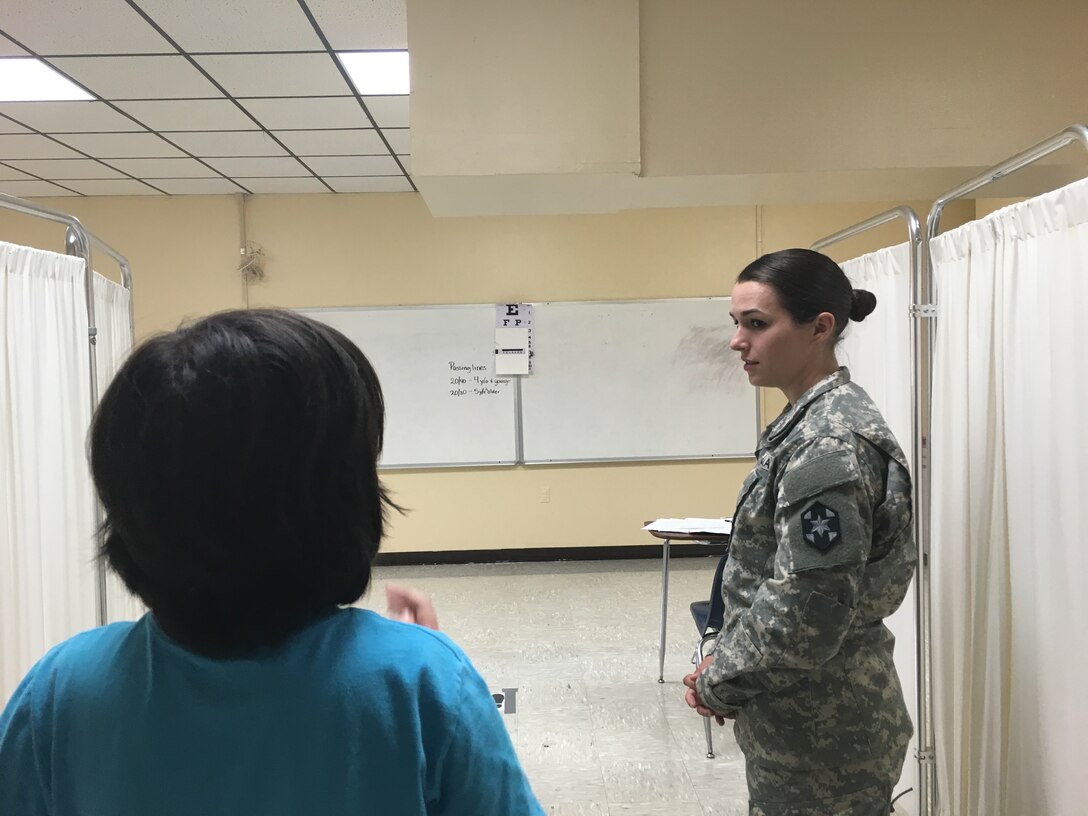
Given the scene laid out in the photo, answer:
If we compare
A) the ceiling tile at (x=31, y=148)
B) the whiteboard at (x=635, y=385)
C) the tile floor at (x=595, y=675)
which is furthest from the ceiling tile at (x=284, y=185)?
the tile floor at (x=595, y=675)

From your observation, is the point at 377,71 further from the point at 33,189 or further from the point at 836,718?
the point at 33,189

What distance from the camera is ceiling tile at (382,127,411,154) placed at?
3637 millimetres

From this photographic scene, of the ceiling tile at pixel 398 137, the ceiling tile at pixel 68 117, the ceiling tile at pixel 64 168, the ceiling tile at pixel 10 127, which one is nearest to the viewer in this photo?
the ceiling tile at pixel 68 117

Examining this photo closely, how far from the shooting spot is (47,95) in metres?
3.11

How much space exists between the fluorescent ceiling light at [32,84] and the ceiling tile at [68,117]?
0.07 meters

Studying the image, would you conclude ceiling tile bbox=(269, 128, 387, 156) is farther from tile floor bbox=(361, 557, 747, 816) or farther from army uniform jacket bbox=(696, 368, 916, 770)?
army uniform jacket bbox=(696, 368, 916, 770)

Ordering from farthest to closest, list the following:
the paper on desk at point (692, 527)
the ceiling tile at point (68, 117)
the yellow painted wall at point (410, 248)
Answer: the yellow painted wall at point (410, 248)
the ceiling tile at point (68, 117)
the paper on desk at point (692, 527)

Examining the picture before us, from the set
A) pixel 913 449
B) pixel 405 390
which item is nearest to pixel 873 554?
pixel 913 449

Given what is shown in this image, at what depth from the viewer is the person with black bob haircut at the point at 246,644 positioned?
1.59 feet

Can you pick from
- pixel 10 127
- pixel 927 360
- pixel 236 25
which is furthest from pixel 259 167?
pixel 927 360

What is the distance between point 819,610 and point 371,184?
4.31m

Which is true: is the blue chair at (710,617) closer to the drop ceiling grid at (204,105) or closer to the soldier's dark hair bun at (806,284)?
the soldier's dark hair bun at (806,284)

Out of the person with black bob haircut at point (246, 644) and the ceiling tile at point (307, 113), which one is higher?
the ceiling tile at point (307, 113)

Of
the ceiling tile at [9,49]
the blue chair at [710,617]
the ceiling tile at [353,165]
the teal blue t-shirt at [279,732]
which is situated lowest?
the blue chair at [710,617]
